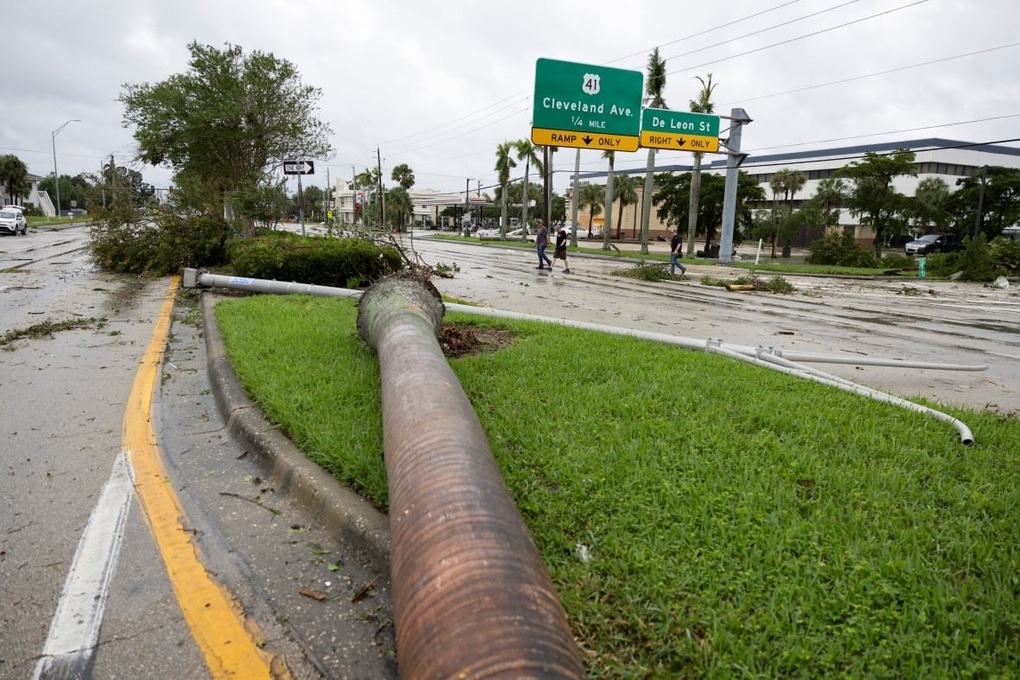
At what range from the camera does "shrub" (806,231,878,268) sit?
32062 mm

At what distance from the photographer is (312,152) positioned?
92.9ft

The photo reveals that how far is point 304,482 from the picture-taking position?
11.6ft

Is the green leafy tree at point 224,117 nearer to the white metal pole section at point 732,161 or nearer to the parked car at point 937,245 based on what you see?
the white metal pole section at point 732,161

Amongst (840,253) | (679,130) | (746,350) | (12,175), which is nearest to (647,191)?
(840,253)

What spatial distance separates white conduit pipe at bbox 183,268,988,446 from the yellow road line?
426cm

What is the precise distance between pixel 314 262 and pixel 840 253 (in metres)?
29.1

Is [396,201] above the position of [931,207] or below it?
above

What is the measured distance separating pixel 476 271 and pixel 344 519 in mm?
18526

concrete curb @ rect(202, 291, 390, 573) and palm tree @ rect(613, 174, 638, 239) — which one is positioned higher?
palm tree @ rect(613, 174, 638, 239)

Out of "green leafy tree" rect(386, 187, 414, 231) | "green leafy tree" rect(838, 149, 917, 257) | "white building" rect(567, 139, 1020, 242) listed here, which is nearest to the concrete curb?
"green leafy tree" rect(838, 149, 917, 257)

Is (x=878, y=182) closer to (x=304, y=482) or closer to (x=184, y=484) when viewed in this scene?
(x=304, y=482)

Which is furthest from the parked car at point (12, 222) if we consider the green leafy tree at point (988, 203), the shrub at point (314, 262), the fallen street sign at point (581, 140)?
the green leafy tree at point (988, 203)

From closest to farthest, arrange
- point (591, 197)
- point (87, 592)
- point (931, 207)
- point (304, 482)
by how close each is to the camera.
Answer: point (87, 592)
point (304, 482)
point (931, 207)
point (591, 197)

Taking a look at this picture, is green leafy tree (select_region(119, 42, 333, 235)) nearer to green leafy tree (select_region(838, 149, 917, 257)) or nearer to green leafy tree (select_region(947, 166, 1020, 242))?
green leafy tree (select_region(838, 149, 917, 257))
